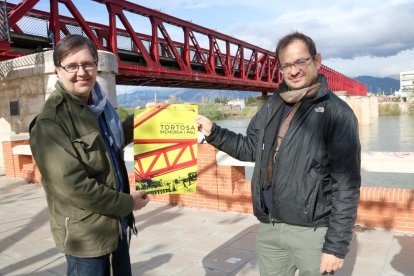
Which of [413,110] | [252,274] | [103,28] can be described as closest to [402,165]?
[252,274]

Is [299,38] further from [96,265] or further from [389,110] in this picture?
[389,110]

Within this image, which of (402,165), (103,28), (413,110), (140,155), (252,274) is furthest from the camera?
(413,110)

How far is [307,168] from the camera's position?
6.75 feet

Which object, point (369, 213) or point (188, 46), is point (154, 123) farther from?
point (188, 46)

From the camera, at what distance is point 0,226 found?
212 inches

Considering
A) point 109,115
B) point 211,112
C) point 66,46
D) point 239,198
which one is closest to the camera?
point 66,46

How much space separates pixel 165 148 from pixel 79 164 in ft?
3.29

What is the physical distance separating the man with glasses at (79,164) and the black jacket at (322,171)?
89 cm

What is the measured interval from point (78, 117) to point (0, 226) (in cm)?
439

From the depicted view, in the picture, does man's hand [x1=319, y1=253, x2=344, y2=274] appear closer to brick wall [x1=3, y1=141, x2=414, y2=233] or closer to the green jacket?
the green jacket

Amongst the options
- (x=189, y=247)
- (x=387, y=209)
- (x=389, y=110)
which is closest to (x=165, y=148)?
(x=189, y=247)

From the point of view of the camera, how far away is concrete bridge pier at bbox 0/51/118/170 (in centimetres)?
778

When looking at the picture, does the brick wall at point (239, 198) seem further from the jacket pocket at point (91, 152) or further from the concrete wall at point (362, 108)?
the concrete wall at point (362, 108)

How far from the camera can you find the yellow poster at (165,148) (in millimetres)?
2699
